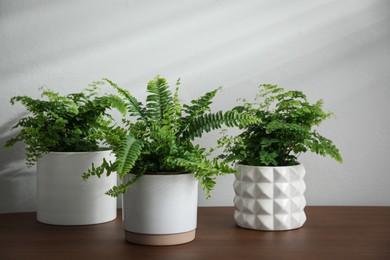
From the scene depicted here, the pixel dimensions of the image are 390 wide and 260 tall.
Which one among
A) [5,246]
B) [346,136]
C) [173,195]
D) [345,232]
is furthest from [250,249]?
[346,136]

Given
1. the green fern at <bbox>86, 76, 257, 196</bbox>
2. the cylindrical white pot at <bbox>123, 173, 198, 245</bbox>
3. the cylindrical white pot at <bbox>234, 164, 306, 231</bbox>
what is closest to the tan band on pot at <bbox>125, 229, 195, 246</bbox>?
the cylindrical white pot at <bbox>123, 173, 198, 245</bbox>

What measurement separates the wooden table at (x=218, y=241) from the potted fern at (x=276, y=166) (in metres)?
0.05

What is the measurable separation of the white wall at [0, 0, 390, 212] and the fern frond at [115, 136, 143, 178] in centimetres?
57

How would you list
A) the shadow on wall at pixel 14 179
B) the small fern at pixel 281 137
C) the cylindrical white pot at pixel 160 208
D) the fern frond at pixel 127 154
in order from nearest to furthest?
the fern frond at pixel 127 154 < the cylindrical white pot at pixel 160 208 < the small fern at pixel 281 137 < the shadow on wall at pixel 14 179

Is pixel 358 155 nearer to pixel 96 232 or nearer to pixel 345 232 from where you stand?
pixel 345 232

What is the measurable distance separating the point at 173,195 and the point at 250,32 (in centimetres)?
79

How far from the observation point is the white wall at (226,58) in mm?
1766

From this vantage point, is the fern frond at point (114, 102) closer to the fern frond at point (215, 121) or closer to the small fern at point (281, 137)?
the fern frond at point (215, 121)

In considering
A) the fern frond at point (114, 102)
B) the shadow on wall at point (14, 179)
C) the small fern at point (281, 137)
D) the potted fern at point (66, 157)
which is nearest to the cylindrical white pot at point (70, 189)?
the potted fern at point (66, 157)

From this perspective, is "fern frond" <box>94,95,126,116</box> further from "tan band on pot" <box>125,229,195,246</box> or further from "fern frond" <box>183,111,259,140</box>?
"tan band on pot" <box>125,229,195,246</box>

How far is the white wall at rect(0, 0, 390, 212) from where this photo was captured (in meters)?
1.77

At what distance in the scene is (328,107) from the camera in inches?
72.8

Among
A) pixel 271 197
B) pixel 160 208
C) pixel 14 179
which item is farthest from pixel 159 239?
pixel 14 179

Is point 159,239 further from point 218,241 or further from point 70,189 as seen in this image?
point 70,189
